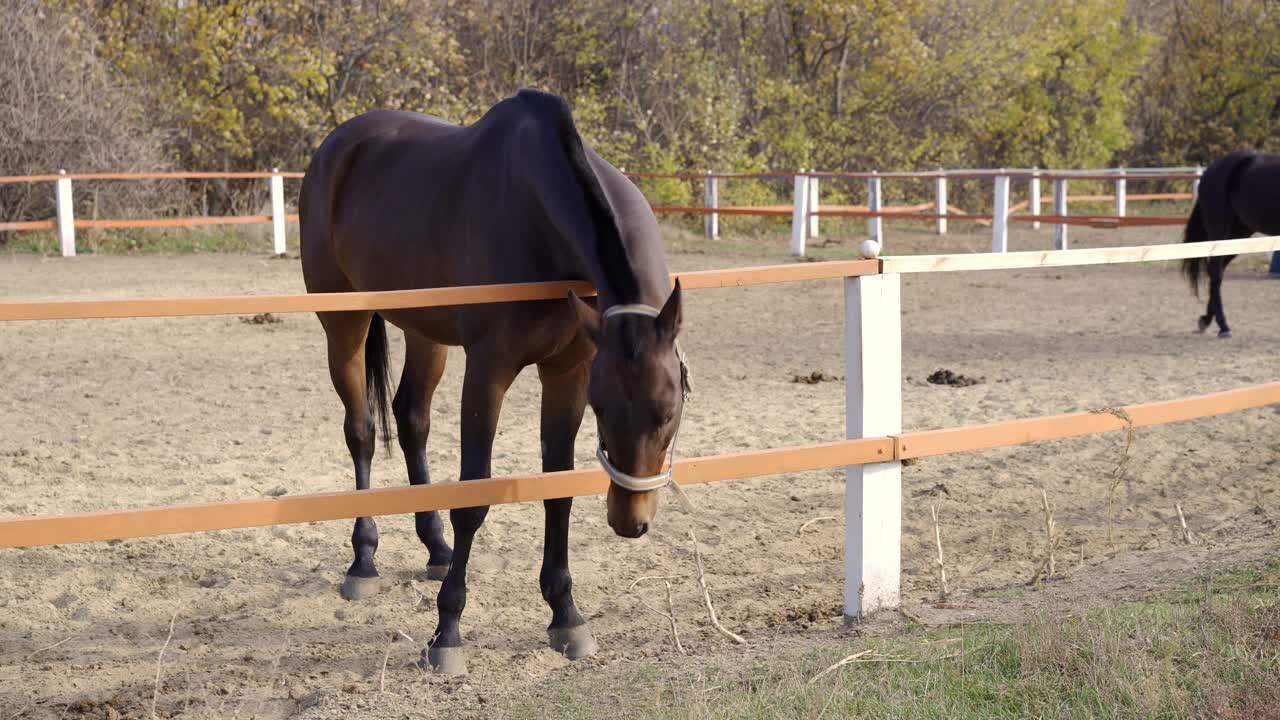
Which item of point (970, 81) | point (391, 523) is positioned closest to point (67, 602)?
point (391, 523)

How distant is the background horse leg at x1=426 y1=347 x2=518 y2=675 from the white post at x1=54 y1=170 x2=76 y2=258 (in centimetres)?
1331

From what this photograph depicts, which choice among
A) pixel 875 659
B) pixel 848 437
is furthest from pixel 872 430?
pixel 875 659

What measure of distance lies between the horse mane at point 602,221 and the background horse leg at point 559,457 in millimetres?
631

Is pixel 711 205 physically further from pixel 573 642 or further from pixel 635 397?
pixel 635 397

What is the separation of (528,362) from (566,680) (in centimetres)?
96

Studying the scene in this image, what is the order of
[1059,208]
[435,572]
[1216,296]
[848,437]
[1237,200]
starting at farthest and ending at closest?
[1059,208], [1237,200], [1216,296], [435,572], [848,437]

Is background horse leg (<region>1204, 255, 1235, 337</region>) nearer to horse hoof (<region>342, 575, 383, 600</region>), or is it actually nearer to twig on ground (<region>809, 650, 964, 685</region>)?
twig on ground (<region>809, 650, 964, 685</region>)

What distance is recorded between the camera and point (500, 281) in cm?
354

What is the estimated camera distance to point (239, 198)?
1892cm

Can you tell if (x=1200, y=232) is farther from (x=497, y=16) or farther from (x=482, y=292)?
(x=497, y=16)

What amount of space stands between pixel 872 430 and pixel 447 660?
1455 mm

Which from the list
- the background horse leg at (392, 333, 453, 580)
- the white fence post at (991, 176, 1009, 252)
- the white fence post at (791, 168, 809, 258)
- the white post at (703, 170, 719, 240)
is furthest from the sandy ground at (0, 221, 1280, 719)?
the white post at (703, 170, 719, 240)

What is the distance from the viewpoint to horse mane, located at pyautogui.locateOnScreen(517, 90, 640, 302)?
3.10 m

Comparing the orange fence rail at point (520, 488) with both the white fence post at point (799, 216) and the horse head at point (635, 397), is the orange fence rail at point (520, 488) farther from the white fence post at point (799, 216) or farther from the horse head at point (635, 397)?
the white fence post at point (799, 216)
